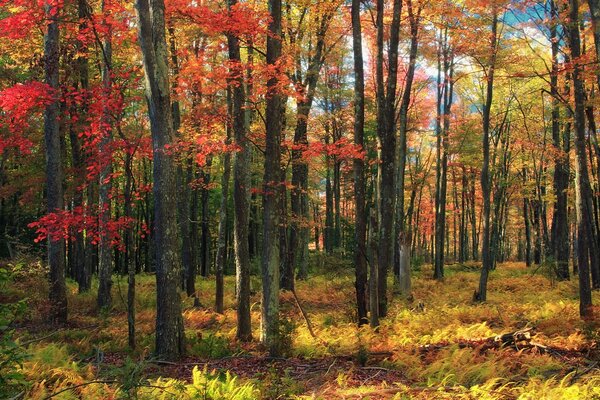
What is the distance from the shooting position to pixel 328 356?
841 cm

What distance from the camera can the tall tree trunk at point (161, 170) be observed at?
786cm

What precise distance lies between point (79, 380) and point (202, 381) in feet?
6.00

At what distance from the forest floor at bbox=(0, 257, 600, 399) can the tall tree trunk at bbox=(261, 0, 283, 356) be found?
21.8 inches

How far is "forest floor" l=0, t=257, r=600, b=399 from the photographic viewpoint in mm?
5852

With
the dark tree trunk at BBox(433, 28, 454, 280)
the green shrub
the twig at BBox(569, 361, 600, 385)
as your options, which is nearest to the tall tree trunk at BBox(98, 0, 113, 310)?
the green shrub

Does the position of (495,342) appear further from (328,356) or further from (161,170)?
(161,170)

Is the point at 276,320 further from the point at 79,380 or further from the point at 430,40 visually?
the point at 430,40

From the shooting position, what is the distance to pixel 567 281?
1855 centimetres

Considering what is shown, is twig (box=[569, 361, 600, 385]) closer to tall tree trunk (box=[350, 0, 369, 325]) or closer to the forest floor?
the forest floor

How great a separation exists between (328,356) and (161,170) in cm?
476

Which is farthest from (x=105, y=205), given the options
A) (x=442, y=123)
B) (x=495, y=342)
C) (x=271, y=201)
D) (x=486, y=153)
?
(x=442, y=123)

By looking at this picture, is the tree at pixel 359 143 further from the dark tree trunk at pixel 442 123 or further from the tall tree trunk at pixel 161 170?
the dark tree trunk at pixel 442 123

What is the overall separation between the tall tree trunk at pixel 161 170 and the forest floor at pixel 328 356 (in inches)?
34.6

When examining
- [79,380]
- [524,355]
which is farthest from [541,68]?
[79,380]
